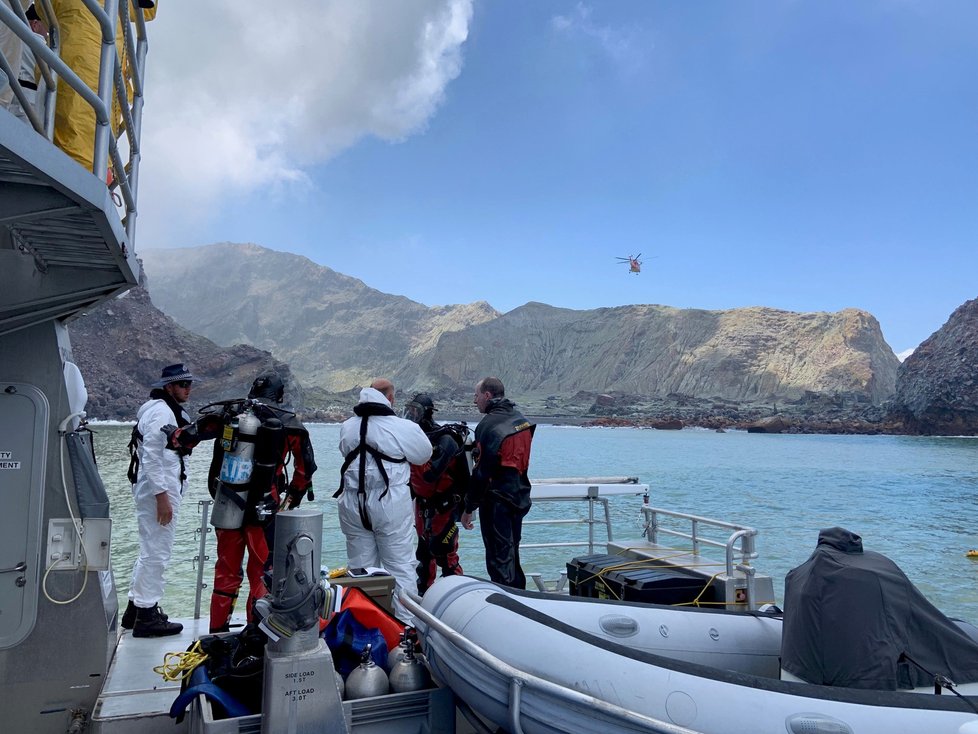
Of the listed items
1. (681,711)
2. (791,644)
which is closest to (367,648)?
(681,711)

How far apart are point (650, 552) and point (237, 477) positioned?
3173 mm

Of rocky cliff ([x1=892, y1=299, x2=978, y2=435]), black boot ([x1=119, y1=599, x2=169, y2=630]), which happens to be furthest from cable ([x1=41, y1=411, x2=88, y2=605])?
rocky cliff ([x1=892, y1=299, x2=978, y2=435])

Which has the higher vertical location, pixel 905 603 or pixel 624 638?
pixel 905 603

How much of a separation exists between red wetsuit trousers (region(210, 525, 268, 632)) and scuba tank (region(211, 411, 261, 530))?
9cm

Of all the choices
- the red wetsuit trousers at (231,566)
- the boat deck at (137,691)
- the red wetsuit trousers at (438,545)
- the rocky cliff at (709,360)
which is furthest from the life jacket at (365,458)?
the rocky cliff at (709,360)

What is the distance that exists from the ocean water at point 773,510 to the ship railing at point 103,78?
3.91 m

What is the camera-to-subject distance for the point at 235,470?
3.65 metres

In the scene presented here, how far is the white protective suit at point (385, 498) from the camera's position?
4.14 metres

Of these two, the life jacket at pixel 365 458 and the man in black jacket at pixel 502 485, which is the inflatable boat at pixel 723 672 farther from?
the man in black jacket at pixel 502 485

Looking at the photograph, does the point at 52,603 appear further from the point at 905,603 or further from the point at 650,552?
the point at 650,552

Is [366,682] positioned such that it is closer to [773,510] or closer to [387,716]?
[387,716]

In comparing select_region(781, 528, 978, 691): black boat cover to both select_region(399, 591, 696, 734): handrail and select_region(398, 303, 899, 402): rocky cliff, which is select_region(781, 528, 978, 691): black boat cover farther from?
select_region(398, 303, 899, 402): rocky cliff

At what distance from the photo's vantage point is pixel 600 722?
2264mm

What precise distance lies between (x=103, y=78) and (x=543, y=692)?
2437 millimetres
